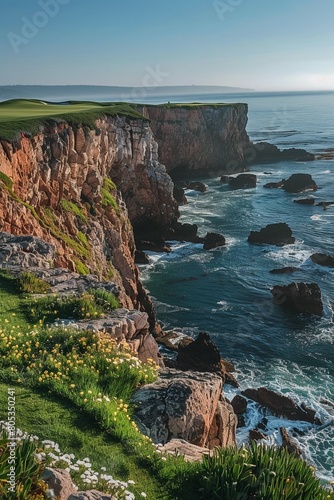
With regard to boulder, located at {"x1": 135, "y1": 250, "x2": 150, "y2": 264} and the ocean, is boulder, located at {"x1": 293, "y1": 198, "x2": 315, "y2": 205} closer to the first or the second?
the ocean

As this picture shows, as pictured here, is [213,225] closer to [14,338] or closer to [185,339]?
[185,339]

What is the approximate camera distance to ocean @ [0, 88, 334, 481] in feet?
76.4

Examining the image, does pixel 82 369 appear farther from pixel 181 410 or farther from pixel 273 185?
pixel 273 185

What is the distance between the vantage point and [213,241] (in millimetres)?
45344

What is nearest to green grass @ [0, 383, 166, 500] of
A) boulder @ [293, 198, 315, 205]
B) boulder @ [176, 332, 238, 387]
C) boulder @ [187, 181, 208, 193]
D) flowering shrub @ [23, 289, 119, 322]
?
flowering shrub @ [23, 289, 119, 322]

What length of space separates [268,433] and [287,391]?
11.5ft

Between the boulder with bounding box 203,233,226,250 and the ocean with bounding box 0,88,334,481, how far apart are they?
0.76m

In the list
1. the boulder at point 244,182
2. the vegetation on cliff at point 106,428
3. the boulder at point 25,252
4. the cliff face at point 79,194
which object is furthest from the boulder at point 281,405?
the boulder at point 244,182

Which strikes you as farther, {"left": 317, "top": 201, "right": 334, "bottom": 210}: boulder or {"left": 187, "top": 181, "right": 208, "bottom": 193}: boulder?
{"left": 187, "top": 181, "right": 208, "bottom": 193}: boulder

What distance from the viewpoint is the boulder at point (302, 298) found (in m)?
32.2

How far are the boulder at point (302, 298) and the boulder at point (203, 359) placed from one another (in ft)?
29.2

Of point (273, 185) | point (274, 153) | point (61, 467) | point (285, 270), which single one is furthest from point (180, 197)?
point (61, 467)

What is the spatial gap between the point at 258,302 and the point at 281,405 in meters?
12.2

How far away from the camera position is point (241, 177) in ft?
237
